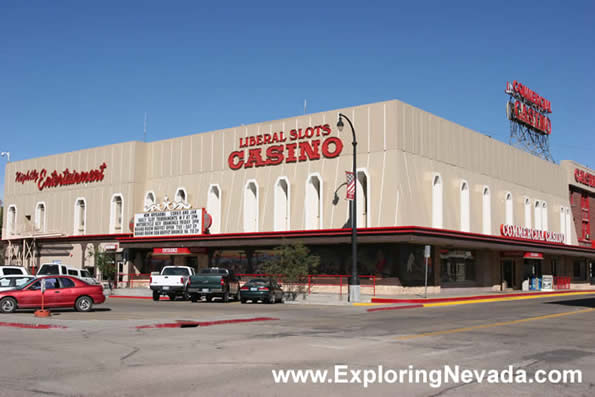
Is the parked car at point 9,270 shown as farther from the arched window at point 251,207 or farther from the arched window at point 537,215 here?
the arched window at point 537,215

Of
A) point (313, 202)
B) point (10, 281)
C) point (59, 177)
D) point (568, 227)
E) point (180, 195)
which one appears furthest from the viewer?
point (568, 227)

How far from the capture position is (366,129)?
4022cm

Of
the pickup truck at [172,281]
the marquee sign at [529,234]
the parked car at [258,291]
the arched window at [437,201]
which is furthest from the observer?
the marquee sign at [529,234]

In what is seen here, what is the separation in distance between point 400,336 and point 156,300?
22831 mm

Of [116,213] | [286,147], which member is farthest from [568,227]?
[116,213]

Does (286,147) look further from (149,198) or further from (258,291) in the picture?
(149,198)

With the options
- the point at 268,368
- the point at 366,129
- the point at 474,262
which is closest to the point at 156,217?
the point at 366,129

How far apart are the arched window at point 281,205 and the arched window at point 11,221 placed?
33.3 metres

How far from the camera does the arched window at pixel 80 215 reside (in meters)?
57.0

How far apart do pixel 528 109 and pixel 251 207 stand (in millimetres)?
32525

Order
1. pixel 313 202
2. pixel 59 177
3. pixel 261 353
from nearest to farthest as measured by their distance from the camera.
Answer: pixel 261 353 < pixel 313 202 < pixel 59 177

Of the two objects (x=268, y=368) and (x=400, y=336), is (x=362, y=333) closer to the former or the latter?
(x=400, y=336)

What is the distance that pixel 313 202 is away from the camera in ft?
139

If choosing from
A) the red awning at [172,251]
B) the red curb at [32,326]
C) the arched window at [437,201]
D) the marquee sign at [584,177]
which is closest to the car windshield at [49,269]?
the red awning at [172,251]
